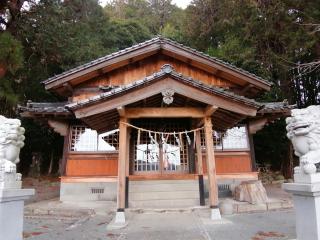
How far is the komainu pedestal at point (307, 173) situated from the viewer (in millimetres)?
4168

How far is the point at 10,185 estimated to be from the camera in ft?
14.4

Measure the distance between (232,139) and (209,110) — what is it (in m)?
4.87

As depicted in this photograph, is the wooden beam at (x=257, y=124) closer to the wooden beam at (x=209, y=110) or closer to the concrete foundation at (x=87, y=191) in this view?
the wooden beam at (x=209, y=110)

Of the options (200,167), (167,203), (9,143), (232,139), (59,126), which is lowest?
(167,203)

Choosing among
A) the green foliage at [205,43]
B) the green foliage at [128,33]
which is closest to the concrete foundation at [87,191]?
the green foliage at [205,43]

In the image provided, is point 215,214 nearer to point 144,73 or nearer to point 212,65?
point 212,65

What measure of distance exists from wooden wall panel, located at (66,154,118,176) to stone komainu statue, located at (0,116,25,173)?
7.33 m

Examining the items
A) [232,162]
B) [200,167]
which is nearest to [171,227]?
[200,167]

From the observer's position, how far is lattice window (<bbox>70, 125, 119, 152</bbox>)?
12.1 metres

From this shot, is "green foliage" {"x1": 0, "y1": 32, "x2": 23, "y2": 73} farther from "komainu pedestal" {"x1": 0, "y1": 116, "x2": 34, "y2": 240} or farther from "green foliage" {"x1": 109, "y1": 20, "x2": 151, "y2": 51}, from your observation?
"green foliage" {"x1": 109, "y1": 20, "x2": 151, "y2": 51}

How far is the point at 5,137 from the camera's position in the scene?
452 cm

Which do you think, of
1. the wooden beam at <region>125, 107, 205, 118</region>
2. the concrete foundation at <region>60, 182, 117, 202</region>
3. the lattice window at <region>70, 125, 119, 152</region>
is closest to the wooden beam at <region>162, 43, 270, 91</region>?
the lattice window at <region>70, 125, 119, 152</region>

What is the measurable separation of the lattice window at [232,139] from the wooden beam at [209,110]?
4141mm

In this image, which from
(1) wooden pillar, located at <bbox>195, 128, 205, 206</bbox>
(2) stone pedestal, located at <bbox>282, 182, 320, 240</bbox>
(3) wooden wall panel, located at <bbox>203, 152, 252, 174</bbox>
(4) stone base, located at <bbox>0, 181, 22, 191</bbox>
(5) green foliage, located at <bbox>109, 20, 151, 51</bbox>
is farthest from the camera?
(5) green foliage, located at <bbox>109, 20, 151, 51</bbox>
